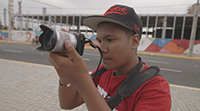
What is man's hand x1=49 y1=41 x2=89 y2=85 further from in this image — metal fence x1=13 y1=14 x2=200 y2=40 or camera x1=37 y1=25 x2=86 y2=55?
metal fence x1=13 y1=14 x2=200 y2=40

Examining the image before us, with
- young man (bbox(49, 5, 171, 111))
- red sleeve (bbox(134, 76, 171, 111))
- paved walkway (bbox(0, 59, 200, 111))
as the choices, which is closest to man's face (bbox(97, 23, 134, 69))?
young man (bbox(49, 5, 171, 111))

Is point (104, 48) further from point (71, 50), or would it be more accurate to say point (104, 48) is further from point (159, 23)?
point (159, 23)

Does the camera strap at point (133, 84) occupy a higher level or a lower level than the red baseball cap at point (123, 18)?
lower

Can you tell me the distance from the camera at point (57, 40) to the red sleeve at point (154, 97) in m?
0.55

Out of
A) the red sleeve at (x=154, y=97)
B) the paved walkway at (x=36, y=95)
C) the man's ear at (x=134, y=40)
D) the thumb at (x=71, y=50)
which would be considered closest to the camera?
the thumb at (x=71, y=50)

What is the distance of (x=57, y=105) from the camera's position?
3.05 meters

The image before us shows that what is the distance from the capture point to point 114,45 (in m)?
1.06

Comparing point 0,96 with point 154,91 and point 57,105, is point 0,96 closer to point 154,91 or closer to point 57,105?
point 57,105

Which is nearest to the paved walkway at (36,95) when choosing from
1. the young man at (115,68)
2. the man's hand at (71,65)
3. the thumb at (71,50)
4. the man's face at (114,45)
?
the young man at (115,68)

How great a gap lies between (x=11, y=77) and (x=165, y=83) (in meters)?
4.94

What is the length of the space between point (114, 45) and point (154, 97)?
47 centimetres

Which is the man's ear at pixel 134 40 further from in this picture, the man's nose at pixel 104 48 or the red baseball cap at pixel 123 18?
the man's nose at pixel 104 48

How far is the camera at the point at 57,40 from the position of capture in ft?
2.59

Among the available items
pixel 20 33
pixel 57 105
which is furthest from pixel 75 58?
pixel 20 33
